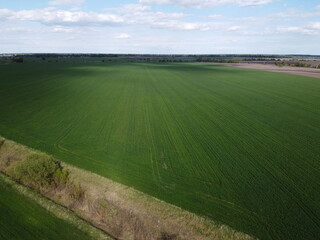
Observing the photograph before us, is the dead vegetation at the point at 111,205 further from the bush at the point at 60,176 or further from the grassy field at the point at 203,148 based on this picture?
the grassy field at the point at 203,148

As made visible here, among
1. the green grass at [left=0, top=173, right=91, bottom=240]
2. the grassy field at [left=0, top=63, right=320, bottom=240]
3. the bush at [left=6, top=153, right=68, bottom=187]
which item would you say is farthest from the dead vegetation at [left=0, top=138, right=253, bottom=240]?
the green grass at [left=0, top=173, right=91, bottom=240]

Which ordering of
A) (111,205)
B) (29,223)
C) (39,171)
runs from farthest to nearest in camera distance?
(39,171)
(111,205)
(29,223)

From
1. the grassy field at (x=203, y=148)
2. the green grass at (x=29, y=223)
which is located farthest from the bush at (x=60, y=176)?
the green grass at (x=29, y=223)

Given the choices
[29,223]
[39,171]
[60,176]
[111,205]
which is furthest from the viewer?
[60,176]

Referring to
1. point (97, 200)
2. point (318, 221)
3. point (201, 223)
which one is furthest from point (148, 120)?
point (318, 221)

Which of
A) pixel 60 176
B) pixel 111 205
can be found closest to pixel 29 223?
pixel 60 176

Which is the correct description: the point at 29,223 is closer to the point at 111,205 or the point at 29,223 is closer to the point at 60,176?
the point at 60,176
